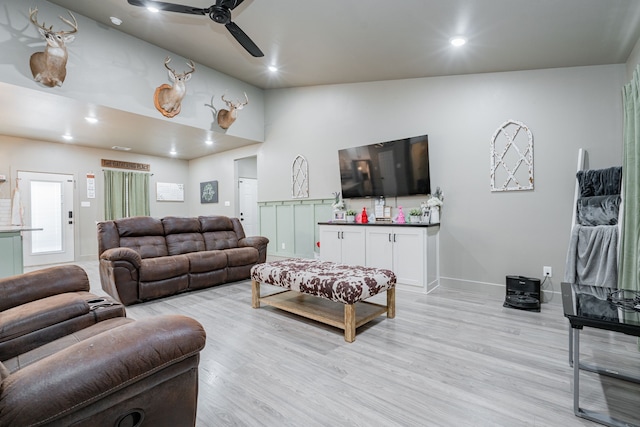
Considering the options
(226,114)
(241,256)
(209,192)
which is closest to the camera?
(241,256)

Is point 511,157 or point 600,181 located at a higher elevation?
point 511,157

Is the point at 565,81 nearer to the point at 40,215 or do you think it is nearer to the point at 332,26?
the point at 332,26

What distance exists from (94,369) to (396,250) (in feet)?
11.6

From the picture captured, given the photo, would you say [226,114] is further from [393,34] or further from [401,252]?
[401,252]

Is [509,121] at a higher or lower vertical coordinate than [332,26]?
lower

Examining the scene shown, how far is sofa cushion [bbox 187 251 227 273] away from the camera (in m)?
3.92

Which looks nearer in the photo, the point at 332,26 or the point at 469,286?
the point at 332,26

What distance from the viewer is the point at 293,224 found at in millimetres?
5906

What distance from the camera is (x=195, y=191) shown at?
8.22m

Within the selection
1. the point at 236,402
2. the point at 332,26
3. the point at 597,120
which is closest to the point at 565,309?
the point at 236,402

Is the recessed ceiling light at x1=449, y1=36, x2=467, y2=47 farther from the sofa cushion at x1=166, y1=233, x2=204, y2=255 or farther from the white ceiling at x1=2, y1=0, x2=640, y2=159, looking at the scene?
the sofa cushion at x1=166, y1=233, x2=204, y2=255

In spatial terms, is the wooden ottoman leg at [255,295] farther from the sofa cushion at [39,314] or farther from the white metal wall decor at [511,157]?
the white metal wall decor at [511,157]

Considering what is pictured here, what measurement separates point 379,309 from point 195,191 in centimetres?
689

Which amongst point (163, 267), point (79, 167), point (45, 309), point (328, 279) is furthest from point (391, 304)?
point (79, 167)
